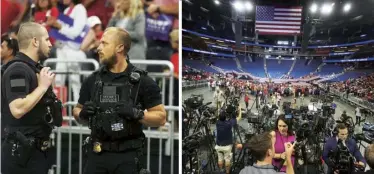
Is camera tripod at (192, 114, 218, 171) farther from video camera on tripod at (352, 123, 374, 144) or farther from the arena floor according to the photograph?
video camera on tripod at (352, 123, 374, 144)

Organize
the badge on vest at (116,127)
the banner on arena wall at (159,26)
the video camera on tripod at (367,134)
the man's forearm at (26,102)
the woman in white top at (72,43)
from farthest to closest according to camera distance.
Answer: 1. the woman in white top at (72,43)
2. the banner on arena wall at (159,26)
3. the man's forearm at (26,102)
4. the video camera on tripod at (367,134)
5. the badge on vest at (116,127)

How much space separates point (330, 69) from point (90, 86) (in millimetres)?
1671

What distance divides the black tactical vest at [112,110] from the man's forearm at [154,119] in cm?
6

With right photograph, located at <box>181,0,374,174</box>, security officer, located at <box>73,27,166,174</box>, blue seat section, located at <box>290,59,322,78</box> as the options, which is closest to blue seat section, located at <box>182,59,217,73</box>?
right photograph, located at <box>181,0,374,174</box>

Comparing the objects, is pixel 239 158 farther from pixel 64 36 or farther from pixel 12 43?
pixel 12 43

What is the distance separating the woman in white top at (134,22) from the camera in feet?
9.50

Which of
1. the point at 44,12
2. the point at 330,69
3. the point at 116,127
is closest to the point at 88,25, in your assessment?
the point at 44,12

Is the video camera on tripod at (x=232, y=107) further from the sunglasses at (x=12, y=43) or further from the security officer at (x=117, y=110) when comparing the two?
the sunglasses at (x=12, y=43)

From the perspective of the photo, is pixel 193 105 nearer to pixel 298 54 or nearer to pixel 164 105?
pixel 164 105

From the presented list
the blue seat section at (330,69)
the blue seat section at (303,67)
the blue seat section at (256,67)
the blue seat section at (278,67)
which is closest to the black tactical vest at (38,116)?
the blue seat section at (256,67)

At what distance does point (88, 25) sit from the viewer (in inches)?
119

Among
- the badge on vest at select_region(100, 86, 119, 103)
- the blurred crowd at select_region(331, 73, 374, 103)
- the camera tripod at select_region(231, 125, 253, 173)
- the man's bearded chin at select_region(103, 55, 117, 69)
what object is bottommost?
the camera tripod at select_region(231, 125, 253, 173)

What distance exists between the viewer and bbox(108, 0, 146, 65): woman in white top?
2896 mm

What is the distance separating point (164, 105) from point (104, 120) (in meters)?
0.52
